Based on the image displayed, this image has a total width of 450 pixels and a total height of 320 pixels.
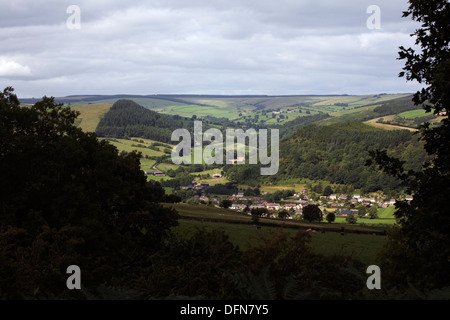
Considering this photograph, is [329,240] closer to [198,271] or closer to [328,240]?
[328,240]

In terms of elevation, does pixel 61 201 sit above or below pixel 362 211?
above

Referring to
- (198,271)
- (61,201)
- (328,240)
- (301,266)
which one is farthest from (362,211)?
(301,266)

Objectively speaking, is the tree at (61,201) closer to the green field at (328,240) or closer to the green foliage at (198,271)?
the green foliage at (198,271)

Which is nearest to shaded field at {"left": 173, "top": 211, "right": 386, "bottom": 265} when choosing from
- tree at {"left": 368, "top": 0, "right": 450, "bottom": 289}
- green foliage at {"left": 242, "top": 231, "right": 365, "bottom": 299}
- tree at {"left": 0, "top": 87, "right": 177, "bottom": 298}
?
tree at {"left": 0, "top": 87, "right": 177, "bottom": 298}

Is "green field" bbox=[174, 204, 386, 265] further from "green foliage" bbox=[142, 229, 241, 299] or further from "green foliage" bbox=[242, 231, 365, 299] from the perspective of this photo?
"green foliage" bbox=[242, 231, 365, 299]

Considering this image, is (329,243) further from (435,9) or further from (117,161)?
(435,9)

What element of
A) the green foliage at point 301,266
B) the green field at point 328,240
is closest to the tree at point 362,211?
the green field at point 328,240

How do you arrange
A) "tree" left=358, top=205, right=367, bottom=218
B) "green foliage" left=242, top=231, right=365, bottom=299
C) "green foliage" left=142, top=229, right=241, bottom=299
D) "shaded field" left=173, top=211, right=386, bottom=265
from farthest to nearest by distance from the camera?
"tree" left=358, top=205, right=367, bottom=218 → "shaded field" left=173, top=211, right=386, bottom=265 → "green foliage" left=142, top=229, right=241, bottom=299 → "green foliage" left=242, top=231, right=365, bottom=299

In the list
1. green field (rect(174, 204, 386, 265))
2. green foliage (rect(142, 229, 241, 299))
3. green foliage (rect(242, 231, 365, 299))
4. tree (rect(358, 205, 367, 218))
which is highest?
green foliage (rect(242, 231, 365, 299))

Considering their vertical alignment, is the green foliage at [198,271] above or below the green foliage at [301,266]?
below
